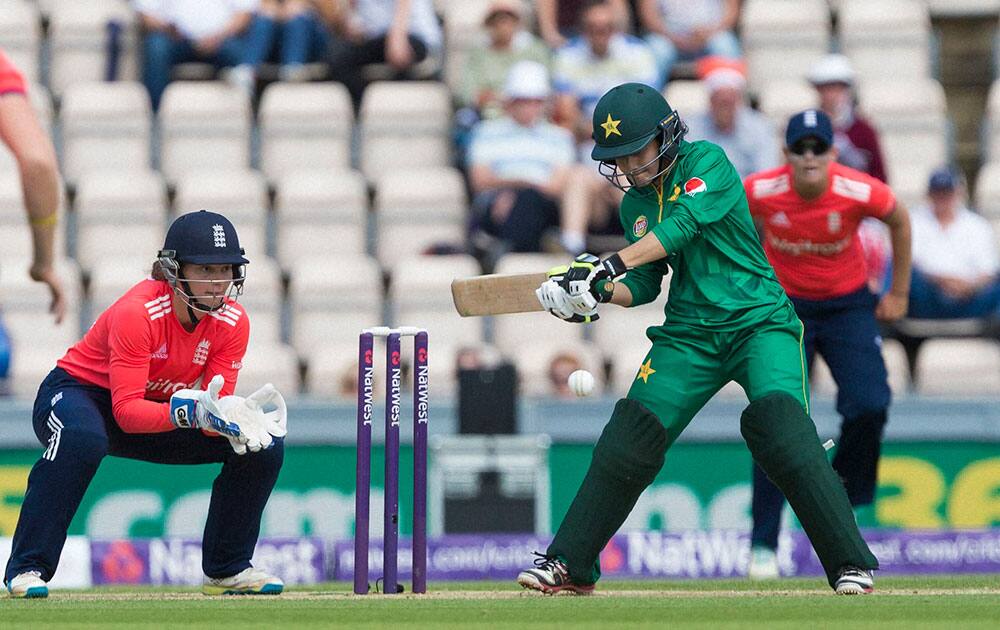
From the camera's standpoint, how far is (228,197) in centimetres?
1004

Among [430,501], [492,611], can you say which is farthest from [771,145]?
[492,611]

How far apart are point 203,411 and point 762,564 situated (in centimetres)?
241

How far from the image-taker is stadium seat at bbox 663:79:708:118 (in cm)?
1033

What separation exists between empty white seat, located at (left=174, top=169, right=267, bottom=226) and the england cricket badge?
392 cm

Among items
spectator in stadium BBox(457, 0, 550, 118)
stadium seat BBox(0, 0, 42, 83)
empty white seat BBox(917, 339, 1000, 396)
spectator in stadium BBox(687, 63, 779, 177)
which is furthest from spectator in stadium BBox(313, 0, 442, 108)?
empty white seat BBox(917, 339, 1000, 396)

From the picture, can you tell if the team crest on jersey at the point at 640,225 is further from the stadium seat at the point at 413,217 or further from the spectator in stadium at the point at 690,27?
the spectator in stadium at the point at 690,27

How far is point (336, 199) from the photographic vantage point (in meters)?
10.1

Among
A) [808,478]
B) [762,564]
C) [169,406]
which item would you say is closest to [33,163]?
[169,406]

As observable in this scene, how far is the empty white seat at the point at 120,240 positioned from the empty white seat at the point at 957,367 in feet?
13.0

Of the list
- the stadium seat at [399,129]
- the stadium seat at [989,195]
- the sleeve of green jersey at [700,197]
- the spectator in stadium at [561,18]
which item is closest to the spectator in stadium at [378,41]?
the stadium seat at [399,129]

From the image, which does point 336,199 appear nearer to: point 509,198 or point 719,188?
point 509,198

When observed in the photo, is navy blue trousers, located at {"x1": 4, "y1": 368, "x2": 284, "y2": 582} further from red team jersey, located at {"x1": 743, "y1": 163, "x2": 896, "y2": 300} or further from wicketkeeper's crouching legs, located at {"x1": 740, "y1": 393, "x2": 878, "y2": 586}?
red team jersey, located at {"x1": 743, "y1": 163, "x2": 896, "y2": 300}

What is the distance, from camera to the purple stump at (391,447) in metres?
5.87

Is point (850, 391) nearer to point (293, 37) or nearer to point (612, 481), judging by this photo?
point (612, 481)
